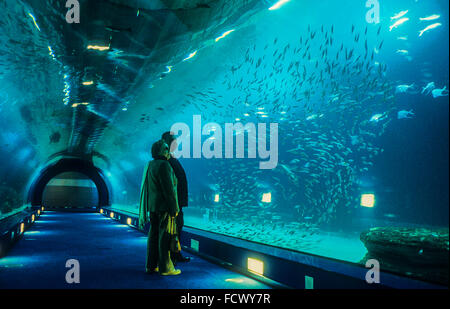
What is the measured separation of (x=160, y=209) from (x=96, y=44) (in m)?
2.91

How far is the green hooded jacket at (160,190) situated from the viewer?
426 centimetres

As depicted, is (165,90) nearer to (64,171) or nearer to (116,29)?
(116,29)

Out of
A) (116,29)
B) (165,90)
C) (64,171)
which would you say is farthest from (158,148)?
(64,171)

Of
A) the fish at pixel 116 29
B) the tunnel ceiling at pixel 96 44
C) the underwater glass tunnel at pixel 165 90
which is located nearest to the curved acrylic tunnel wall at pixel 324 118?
the underwater glass tunnel at pixel 165 90

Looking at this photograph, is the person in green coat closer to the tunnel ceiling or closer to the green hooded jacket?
the green hooded jacket

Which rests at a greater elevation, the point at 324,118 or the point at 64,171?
the point at 324,118

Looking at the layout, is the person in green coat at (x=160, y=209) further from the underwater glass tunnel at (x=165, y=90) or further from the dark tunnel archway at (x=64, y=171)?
the dark tunnel archway at (x=64, y=171)

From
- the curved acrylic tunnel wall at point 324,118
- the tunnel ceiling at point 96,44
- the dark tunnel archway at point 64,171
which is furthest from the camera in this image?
the dark tunnel archway at point 64,171

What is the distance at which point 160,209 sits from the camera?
14.2 ft

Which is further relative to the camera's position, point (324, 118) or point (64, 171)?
point (324, 118)

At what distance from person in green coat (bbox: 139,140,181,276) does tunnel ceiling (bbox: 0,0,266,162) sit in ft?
5.99

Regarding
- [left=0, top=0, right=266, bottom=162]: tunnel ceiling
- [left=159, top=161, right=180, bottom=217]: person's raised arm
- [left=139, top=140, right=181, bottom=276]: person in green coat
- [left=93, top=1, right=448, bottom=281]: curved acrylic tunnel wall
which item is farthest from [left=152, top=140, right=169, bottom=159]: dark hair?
→ [left=93, top=1, right=448, bottom=281]: curved acrylic tunnel wall

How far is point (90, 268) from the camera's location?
4.62 meters

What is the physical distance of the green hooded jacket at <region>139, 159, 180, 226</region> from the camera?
4258 millimetres
